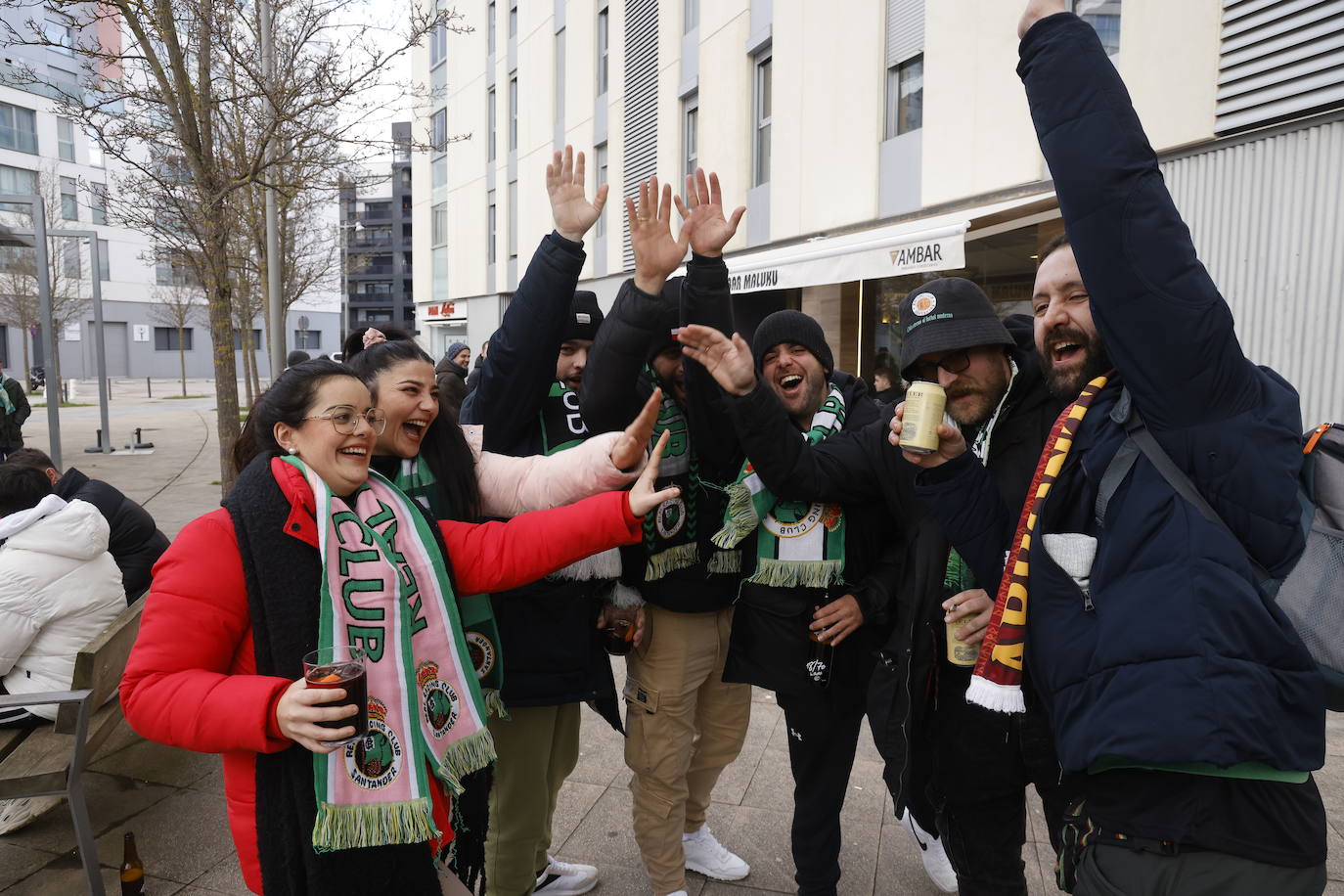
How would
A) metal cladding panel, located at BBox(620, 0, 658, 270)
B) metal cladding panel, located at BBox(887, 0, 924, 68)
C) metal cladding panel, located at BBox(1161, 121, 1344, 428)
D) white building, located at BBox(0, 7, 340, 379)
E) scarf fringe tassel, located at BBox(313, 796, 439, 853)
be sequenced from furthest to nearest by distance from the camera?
white building, located at BBox(0, 7, 340, 379) < metal cladding panel, located at BBox(620, 0, 658, 270) < metal cladding panel, located at BBox(887, 0, 924, 68) < metal cladding panel, located at BBox(1161, 121, 1344, 428) < scarf fringe tassel, located at BBox(313, 796, 439, 853)

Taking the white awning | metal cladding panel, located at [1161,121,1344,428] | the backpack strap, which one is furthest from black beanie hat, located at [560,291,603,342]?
metal cladding panel, located at [1161,121,1344,428]

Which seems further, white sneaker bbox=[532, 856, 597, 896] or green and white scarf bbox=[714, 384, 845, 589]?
white sneaker bbox=[532, 856, 597, 896]

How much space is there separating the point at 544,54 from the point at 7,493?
19752 mm

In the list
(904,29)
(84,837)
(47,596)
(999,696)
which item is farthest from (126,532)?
(904,29)

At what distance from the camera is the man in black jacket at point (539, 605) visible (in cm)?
255

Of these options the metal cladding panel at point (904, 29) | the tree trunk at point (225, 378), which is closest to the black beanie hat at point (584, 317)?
the tree trunk at point (225, 378)

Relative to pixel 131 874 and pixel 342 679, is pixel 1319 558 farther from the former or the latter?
pixel 131 874

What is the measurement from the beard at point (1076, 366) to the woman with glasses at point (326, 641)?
3.22 ft

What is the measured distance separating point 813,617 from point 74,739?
282 centimetres

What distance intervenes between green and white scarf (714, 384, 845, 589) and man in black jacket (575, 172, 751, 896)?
0.14 m

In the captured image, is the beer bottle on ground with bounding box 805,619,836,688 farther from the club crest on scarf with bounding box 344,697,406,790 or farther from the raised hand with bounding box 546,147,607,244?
the raised hand with bounding box 546,147,607,244

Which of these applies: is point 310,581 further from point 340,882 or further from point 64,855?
point 64,855

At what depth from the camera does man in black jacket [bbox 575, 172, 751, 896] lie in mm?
2682

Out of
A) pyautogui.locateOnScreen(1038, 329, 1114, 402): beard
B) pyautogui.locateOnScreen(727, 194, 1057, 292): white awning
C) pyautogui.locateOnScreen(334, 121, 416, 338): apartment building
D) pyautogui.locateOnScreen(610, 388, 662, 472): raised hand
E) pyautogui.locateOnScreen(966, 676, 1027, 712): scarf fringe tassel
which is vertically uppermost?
pyautogui.locateOnScreen(334, 121, 416, 338): apartment building
